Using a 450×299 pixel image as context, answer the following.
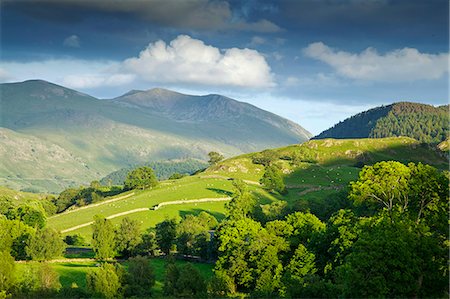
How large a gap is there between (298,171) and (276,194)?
36068 mm

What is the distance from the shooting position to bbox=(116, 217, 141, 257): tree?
95500 mm

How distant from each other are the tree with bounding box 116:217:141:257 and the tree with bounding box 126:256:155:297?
2977 centimetres

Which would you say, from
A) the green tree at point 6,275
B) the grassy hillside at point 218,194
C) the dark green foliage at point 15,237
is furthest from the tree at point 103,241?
the green tree at point 6,275

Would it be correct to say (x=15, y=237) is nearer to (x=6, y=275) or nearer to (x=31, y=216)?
(x=31, y=216)

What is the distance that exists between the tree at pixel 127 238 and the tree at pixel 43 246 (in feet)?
38.9

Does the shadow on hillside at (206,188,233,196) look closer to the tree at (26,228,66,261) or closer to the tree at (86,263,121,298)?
the tree at (26,228,66,261)

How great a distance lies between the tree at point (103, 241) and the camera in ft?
299

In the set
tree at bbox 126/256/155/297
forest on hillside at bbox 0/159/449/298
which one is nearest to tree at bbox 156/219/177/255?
forest on hillside at bbox 0/159/449/298

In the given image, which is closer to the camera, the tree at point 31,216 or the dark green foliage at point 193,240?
the dark green foliage at point 193,240

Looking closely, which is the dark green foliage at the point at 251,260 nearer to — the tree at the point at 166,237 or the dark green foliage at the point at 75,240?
the tree at the point at 166,237

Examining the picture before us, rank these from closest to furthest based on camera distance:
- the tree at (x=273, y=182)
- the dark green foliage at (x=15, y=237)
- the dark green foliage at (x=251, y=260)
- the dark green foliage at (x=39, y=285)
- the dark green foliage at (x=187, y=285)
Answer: the dark green foliage at (x=187, y=285), the dark green foliage at (x=39, y=285), the dark green foliage at (x=251, y=260), the dark green foliage at (x=15, y=237), the tree at (x=273, y=182)

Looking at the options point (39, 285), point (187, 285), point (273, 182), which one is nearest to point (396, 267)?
point (187, 285)

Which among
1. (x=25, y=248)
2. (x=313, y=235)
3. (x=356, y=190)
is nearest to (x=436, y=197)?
(x=356, y=190)

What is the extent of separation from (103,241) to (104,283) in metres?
34.0
